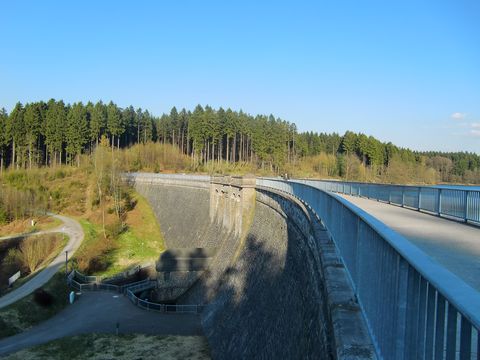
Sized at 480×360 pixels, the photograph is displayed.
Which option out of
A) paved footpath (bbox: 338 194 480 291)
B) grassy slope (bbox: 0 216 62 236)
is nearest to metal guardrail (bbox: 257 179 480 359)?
paved footpath (bbox: 338 194 480 291)

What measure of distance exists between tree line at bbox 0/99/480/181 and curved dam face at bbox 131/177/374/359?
126 ft

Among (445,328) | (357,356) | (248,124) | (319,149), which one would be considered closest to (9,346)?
(357,356)

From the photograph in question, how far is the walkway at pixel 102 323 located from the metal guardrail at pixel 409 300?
2330cm

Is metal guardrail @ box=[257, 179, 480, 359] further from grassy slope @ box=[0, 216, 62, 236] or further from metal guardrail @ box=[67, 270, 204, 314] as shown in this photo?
grassy slope @ box=[0, 216, 62, 236]

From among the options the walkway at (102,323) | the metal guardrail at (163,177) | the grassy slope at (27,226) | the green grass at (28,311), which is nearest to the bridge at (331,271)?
the walkway at (102,323)

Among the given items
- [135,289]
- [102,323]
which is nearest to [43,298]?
[102,323]

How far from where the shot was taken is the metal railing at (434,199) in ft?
41.4

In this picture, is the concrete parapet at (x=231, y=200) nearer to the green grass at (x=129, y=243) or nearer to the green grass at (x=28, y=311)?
the green grass at (x=129, y=243)

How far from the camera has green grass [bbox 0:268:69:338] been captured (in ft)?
87.9

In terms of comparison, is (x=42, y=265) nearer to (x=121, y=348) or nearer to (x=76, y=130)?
(x=121, y=348)

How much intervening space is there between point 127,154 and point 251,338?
6257 cm

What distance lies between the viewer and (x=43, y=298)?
1182 inches

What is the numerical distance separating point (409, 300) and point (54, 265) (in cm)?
3825

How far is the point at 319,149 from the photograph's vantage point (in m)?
114
